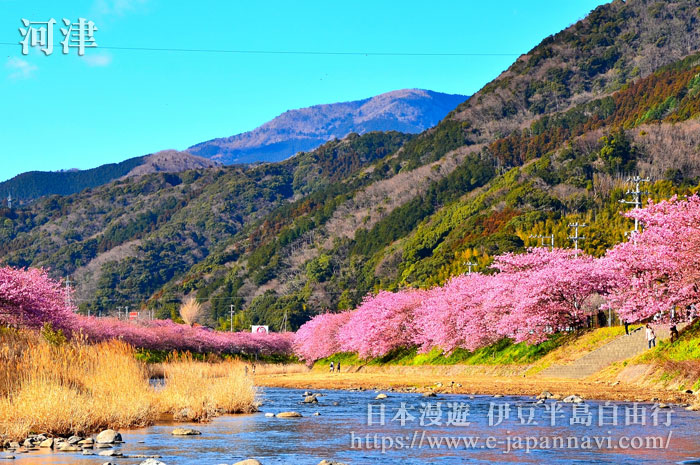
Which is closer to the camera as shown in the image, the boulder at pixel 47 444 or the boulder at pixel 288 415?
the boulder at pixel 47 444

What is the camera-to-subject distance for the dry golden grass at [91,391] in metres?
24.2

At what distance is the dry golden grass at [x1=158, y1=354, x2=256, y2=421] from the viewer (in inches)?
1228

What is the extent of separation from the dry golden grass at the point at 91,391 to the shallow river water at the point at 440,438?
86 centimetres

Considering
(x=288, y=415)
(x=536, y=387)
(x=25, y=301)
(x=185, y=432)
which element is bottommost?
(x=536, y=387)

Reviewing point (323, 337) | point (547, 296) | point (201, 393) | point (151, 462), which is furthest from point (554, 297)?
point (323, 337)

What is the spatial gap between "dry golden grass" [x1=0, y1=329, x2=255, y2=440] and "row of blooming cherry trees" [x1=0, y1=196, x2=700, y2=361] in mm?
22149

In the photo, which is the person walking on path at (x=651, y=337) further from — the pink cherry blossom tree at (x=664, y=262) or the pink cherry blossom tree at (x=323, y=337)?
the pink cherry blossom tree at (x=323, y=337)

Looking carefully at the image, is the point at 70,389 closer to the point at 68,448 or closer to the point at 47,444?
the point at 47,444

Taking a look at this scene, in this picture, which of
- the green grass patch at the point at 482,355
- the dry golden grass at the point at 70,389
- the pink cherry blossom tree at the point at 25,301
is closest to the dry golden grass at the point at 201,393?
the dry golden grass at the point at 70,389

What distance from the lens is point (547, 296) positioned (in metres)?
63.3

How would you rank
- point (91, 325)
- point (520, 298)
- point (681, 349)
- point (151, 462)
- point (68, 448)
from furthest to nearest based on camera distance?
point (91, 325) → point (520, 298) → point (681, 349) → point (68, 448) → point (151, 462)

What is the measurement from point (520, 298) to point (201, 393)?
37065 millimetres

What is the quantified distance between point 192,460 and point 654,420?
1545 centimetres

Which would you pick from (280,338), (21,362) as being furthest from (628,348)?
(280,338)
